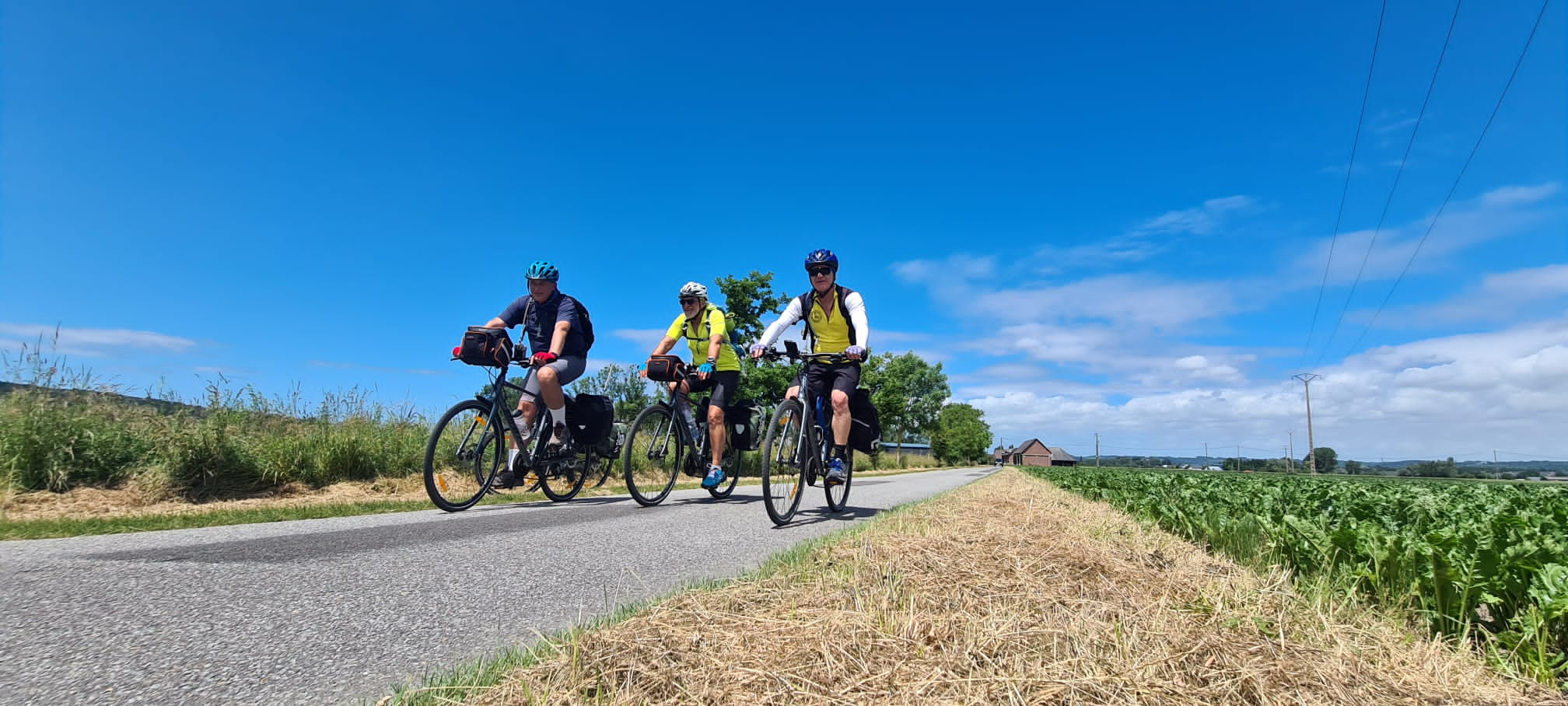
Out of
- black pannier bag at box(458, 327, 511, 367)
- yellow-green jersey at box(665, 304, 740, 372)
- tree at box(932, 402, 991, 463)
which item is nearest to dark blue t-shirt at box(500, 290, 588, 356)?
black pannier bag at box(458, 327, 511, 367)

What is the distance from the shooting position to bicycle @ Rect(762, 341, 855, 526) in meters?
4.98

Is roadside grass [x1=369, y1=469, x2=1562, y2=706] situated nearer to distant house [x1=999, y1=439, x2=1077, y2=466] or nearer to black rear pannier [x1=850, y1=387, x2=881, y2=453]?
black rear pannier [x1=850, y1=387, x2=881, y2=453]

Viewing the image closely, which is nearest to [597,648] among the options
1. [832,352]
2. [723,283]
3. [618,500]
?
[832,352]

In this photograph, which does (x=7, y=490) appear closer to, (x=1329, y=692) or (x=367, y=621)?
(x=367, y=621)

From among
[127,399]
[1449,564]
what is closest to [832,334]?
[1449,564]

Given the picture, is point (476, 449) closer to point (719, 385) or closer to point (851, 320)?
point (719, 385)

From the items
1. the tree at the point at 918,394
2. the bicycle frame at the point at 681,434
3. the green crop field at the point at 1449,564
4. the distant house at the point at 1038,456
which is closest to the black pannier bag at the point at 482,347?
the bicycle frame at the point at 681,434

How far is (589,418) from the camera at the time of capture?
22.9 feet

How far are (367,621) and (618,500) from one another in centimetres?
513

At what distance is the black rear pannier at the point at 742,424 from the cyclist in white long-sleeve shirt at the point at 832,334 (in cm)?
149

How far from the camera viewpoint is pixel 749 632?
160cm

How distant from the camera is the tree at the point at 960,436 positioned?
9294 centimetres

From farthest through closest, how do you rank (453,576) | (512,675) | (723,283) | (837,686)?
(723,283)
(453,576)
(512,675)
(837,686)

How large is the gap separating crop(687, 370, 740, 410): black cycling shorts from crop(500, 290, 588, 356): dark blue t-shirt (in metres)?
1.23
